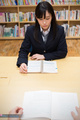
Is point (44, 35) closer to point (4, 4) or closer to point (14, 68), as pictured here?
point (14, 68)

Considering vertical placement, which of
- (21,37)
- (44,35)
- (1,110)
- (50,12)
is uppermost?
(50,12)

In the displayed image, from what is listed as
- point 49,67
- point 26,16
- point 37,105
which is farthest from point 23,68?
point 26,16

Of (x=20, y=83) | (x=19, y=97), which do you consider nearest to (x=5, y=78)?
(x=20, y=83)

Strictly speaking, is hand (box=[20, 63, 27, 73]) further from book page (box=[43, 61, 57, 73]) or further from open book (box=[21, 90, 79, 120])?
open book (box=[21, 90, 79, 120])

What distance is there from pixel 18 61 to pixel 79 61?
0.57 metres

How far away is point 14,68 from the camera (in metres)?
1.37

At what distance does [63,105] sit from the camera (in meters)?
0.93

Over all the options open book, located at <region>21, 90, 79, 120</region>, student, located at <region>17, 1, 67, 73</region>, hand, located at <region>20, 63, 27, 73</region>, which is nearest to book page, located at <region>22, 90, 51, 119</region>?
open book, located at <region>21, 90, 79, 120</region>

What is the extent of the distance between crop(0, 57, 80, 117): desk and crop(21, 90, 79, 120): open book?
5 cm

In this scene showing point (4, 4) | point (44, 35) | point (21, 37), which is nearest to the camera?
point (44, 35)

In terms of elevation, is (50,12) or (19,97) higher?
(50,12)

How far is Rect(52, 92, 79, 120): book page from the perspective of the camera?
0.86 metres

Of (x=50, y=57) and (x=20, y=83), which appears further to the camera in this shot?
(x=50, y=57)

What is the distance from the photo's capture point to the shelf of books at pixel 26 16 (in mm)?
3973
